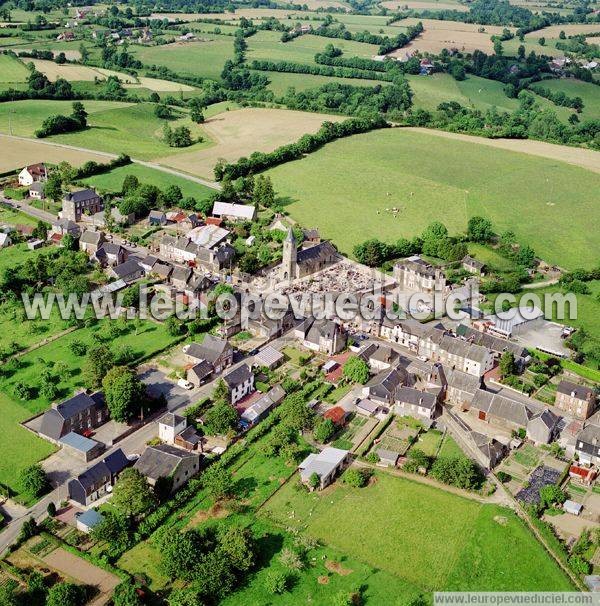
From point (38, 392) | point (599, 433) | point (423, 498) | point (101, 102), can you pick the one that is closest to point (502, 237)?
point (599, 433)

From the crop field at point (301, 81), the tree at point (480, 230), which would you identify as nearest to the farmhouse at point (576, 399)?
the tree at point (480, 230)

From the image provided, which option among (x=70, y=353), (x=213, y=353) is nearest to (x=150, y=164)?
(x=70, y=353)

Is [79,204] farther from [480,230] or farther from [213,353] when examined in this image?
[480,230]

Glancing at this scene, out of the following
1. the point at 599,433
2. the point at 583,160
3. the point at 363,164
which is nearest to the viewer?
the point at 599,433

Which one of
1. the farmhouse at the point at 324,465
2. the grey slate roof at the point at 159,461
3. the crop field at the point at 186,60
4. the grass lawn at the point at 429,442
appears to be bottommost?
the grass lawn at the point at 429,442

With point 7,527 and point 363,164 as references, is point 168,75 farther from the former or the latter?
point 7,527

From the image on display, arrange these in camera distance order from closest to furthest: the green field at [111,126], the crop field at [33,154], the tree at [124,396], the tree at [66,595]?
the tree at [66,595]
the tree at [124,396]
the crop field at [33,154]
the green field at [111,126]

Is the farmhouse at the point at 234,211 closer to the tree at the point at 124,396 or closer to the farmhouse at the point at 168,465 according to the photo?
the tree at the point at 124,396

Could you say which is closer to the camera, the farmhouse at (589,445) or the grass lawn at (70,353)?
the farmhouse at (589,445)
